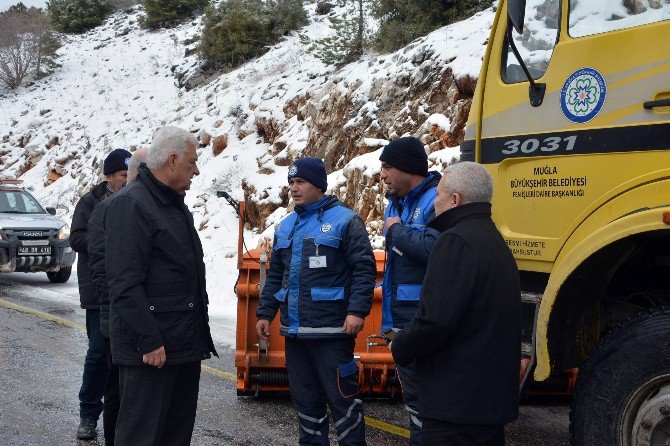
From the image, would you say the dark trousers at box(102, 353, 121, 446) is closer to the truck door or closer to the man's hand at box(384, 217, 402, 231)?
the man's hand at box(384, 217, 402, 231)

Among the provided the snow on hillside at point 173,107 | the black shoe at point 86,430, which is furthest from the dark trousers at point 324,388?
the snow on hillside at point 173,107

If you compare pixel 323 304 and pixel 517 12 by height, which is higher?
pixel 517 12

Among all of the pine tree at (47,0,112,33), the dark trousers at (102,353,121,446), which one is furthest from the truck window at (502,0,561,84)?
the pine tree at (47,0,112,33)

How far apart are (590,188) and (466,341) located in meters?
1.37

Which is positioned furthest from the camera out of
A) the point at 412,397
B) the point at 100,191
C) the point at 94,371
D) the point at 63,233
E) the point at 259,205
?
the point at 259,205

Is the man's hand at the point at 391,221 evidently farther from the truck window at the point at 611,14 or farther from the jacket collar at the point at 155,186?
the truck window at the point at 611,14

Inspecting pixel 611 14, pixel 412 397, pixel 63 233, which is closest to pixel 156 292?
pixel 412 397

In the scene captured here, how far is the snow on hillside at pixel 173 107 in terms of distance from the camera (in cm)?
1357

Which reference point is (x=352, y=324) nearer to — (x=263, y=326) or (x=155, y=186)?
(x=263, y=326)

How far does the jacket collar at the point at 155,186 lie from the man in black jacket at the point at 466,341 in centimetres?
143

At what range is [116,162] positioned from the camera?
530 cm

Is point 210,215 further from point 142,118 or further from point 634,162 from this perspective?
point 634,162

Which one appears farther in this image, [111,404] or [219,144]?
[219,144]

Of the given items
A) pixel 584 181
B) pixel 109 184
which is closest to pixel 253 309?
pixel 109 184
